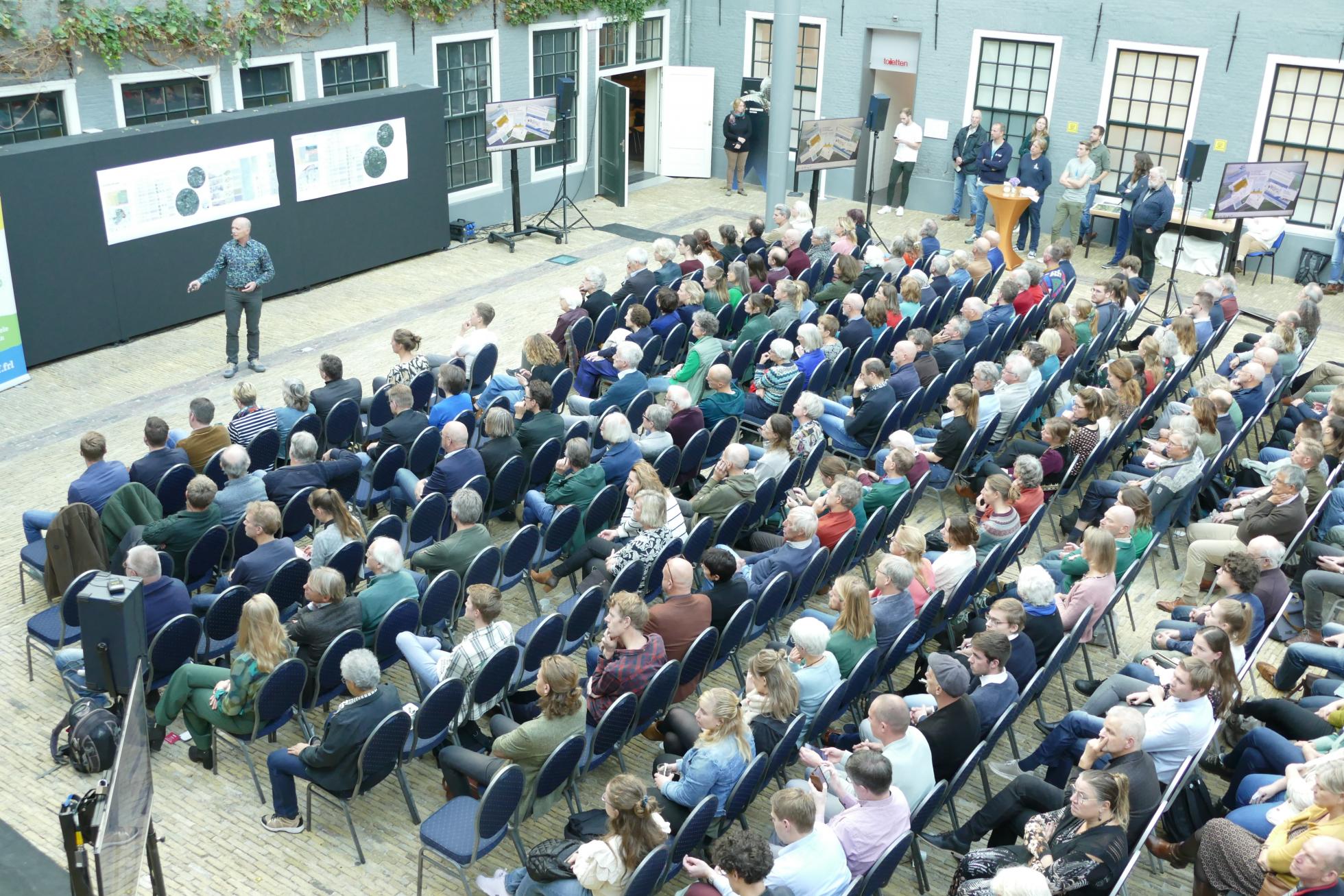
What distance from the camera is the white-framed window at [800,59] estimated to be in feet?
61.3

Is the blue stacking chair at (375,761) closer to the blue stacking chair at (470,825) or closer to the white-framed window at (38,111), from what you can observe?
the blue stacking chair at (470,825)

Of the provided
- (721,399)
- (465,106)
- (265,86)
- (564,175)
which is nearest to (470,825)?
(721,399)

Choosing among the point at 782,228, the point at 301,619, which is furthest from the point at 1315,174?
the point at 301,619

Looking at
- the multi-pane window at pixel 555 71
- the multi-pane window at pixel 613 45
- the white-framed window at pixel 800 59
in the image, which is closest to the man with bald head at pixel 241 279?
the multi-pane window at pixel 555 71

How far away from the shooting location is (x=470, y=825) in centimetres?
537

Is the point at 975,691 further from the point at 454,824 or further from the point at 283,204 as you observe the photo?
the point at 283,204

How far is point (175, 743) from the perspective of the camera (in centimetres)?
654

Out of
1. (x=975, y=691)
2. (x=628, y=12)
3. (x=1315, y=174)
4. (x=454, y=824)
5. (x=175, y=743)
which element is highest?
(x=628, y=12)

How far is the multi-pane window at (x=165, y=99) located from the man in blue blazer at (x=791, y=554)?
9.43 m

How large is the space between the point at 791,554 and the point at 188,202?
28.3ft

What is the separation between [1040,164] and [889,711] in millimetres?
13305

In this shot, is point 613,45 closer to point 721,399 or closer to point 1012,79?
point 1012,79

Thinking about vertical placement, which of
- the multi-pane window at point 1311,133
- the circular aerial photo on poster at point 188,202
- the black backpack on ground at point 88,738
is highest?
the multi-pane window at point 1311,133

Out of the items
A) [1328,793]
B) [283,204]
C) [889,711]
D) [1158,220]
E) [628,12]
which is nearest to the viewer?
[1328,793]
